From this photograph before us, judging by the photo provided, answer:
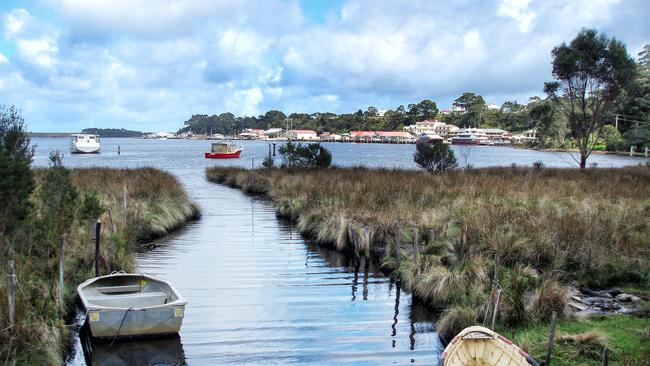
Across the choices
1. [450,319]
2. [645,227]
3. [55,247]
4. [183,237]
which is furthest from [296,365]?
[183,237]

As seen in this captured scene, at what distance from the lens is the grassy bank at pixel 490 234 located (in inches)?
413

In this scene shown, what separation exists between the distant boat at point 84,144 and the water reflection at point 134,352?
336ft

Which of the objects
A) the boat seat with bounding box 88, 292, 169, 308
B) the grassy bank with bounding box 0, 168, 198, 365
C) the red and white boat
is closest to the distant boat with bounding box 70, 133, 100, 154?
the red and white boat

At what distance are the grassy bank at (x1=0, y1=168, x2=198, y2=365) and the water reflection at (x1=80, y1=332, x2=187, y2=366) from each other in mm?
544

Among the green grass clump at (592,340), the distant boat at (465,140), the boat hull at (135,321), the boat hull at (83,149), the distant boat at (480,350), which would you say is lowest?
the boat hull at (83,149)

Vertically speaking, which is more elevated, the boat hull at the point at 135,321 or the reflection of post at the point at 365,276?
the boat hull at the point at 135,321

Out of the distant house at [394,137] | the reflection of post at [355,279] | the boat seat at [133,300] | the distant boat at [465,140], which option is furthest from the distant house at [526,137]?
the boat seat at [133,300]

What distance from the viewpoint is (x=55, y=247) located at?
11820 millimetres

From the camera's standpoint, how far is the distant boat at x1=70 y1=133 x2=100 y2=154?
10406cm

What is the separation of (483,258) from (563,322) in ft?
10.2

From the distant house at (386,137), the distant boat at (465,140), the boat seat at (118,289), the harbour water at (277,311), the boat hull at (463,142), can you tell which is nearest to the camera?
the harbour water at (277,311)

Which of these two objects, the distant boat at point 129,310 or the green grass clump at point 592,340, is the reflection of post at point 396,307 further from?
the distant boat at point 129,310

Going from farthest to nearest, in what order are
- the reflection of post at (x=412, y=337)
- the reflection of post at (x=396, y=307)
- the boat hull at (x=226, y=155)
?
the boat hull at (x=226, y=155), the reflection of post at (x=396, y=307), the reflection of post at (x=412, y=337)

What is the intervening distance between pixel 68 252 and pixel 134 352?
4.35 m
